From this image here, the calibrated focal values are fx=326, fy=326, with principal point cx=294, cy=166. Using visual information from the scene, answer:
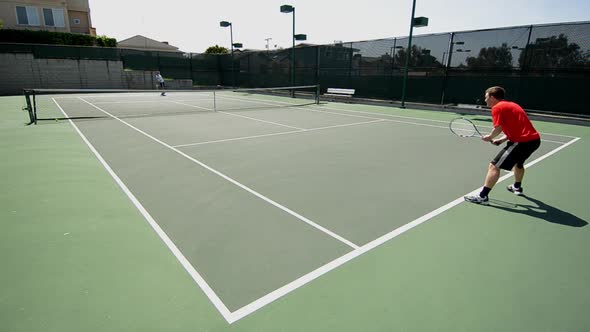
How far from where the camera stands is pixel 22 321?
7.57ft

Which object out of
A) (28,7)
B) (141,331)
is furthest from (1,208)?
(28,7)

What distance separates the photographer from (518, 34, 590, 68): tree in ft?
40.0

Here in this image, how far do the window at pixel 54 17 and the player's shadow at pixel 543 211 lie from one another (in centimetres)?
4221

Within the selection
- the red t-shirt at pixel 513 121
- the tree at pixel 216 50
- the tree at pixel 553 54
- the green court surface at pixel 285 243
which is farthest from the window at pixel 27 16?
the red t-shirt at pixel 513 121

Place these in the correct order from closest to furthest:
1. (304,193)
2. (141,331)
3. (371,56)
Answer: (141,331), (304,193), (371,56)

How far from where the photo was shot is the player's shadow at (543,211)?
402 cm

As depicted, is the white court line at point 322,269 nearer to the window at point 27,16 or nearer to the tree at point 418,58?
the tree at point 418,58

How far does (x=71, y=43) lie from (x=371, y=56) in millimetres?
28055

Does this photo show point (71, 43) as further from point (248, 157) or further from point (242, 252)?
point (242, 252)

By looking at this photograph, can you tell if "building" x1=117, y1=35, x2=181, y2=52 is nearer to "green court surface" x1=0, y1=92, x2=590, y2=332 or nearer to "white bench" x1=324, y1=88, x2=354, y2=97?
"white bench" x1=324, y1=88, x2=354, y2=97

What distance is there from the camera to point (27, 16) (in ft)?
105

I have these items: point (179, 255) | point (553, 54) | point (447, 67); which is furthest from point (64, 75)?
point (553, 54)

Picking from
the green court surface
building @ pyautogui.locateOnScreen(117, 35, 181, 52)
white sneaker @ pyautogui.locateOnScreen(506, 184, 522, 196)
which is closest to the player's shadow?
the green court surface

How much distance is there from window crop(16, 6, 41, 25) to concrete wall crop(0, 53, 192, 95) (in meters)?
11.8
